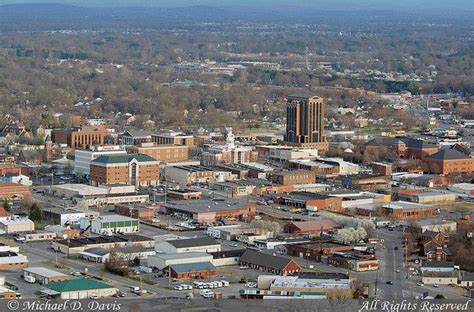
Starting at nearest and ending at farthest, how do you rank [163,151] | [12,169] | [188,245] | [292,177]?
1. [188,245]
2. [292,177]
3. [12,169]
4. [163,151]

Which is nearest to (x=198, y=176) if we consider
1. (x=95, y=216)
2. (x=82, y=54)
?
(x=95, y=216)

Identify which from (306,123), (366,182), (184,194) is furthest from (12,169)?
(306,123)

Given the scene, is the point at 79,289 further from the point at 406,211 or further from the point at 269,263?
the point at 406,211

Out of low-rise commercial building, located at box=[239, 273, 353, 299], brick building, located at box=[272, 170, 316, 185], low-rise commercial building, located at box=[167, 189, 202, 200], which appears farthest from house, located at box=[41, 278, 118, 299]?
brick building, located at box=[272, 170, 316, 185]

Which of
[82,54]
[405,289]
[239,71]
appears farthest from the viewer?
[82,54]

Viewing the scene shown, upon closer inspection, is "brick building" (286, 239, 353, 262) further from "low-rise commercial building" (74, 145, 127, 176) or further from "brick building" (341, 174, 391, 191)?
"low-rise commercial building" (74, 145, 127, 176)

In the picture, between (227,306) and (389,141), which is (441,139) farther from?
(227,306)
